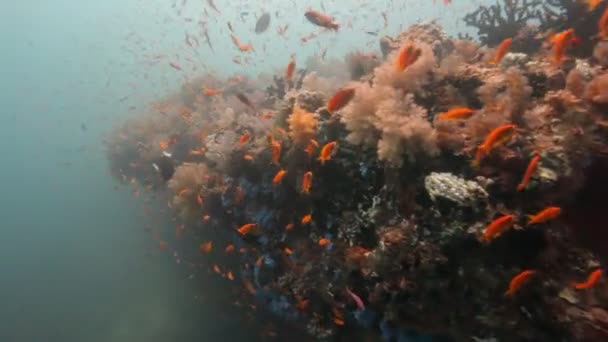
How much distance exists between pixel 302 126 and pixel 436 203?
2311 mm

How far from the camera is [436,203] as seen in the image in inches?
146

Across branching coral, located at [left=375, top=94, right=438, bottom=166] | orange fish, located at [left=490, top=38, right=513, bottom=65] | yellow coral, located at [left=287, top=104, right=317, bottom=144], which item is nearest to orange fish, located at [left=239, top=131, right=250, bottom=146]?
yellow coral, located at [left=287, top=104, right=317, bottom=144]

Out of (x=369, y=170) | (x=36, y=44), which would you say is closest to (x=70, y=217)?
(x=369, y=170)

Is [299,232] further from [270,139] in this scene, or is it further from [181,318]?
[181,318]

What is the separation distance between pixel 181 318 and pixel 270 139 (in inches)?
426

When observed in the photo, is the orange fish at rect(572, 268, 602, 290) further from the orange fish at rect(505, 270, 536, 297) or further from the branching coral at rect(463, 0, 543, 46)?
the branching coral at rect(463, 0, 543, 46)

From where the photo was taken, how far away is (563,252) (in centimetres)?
344

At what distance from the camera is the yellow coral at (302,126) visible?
17.4ft

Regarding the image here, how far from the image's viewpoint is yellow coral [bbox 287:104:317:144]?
17.4 feet

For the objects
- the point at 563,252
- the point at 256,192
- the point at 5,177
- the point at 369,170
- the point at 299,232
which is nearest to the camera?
the point at 563,252

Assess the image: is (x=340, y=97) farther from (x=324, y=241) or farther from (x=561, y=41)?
(x=561, y=41)

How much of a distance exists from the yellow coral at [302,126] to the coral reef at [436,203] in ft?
0.05

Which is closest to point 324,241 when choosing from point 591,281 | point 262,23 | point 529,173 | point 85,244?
point 529,173

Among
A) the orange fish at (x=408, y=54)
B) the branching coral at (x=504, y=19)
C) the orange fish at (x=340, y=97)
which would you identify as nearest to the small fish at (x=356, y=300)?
the orange fish at (x=340, y=97)
